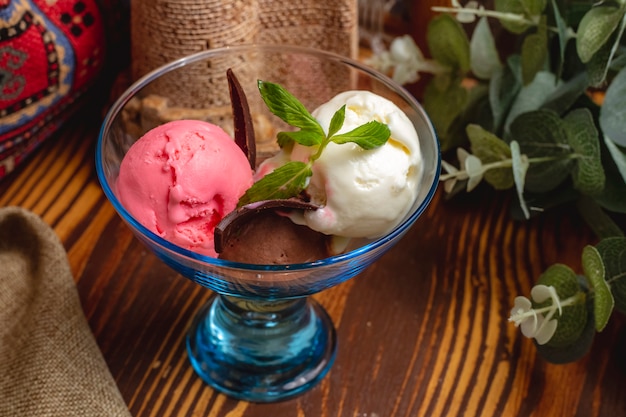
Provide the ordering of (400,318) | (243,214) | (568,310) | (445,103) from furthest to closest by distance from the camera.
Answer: (445,103) → (400,318) → (568,310) → (243,214)

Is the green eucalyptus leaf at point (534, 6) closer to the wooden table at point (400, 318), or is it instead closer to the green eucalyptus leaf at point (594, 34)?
the green eucalyptus leaf at point (594, 34)

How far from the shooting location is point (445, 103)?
3.32 feet

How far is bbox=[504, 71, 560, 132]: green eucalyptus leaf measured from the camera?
3.12 feet

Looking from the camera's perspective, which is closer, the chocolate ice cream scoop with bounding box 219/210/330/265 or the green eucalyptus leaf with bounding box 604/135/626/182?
the chocolate ice cream scoop with bounding box 219/210/330/265

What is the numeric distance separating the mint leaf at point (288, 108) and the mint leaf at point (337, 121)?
14 mm

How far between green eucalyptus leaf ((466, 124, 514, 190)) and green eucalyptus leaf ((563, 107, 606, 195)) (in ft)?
0.24

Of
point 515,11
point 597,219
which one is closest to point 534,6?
point 515,11

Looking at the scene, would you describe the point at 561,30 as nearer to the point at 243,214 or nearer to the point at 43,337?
the point at 243,214

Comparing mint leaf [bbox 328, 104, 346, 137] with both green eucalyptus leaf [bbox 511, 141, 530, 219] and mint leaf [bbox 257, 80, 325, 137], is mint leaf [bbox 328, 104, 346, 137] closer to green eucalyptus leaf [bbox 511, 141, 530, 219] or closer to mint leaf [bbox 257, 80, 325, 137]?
mint leaf [bbox 257, 80, 325, 137]

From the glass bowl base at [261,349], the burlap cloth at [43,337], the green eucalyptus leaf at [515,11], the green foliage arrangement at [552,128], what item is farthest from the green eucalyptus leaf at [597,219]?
the burlap cloth at [43,337]

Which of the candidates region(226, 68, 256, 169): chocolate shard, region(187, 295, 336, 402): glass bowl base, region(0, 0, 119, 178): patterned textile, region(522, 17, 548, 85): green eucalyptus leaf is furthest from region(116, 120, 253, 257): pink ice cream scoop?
region(522, 17, 548, 85): green eucalyptus leaf

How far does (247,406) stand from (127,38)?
22.6 inches

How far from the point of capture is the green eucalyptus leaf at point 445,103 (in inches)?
39.1

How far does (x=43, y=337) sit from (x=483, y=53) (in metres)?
0.62
